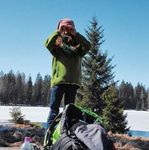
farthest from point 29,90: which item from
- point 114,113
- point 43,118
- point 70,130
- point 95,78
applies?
point 70,130

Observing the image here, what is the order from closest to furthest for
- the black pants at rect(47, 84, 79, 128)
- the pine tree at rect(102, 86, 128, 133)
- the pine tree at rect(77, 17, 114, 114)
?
the black pants at rect(47, 84, 79, 128) → the pine tree at rect(102, 86, 128, 133) → the pine tree at rect(77, 17, 114, 114)

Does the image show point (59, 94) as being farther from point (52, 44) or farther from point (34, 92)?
point (34, 92)

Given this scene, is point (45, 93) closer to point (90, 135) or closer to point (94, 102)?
point (94, 102)

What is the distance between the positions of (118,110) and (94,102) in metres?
4.36

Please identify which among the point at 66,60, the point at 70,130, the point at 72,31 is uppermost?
the point at 72,31

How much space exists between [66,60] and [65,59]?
2 centimetres

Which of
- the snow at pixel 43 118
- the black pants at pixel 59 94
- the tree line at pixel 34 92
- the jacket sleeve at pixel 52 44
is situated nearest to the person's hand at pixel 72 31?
the jacket sleeve at pixel 52 44

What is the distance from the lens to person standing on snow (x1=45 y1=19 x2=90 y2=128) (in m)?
6.70

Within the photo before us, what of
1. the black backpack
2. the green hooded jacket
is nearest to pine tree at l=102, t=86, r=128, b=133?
the green hooded jacket

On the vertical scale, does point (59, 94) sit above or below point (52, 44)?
below

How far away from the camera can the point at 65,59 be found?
6.77 meters

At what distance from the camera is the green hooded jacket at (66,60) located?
6723 mm

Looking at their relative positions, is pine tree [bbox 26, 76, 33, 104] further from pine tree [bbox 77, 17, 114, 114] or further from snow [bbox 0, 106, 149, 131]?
pine tree [bbox 77, 17, 114, 114]

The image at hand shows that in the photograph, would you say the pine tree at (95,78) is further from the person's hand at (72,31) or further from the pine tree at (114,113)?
the person's hand at (72,31)
